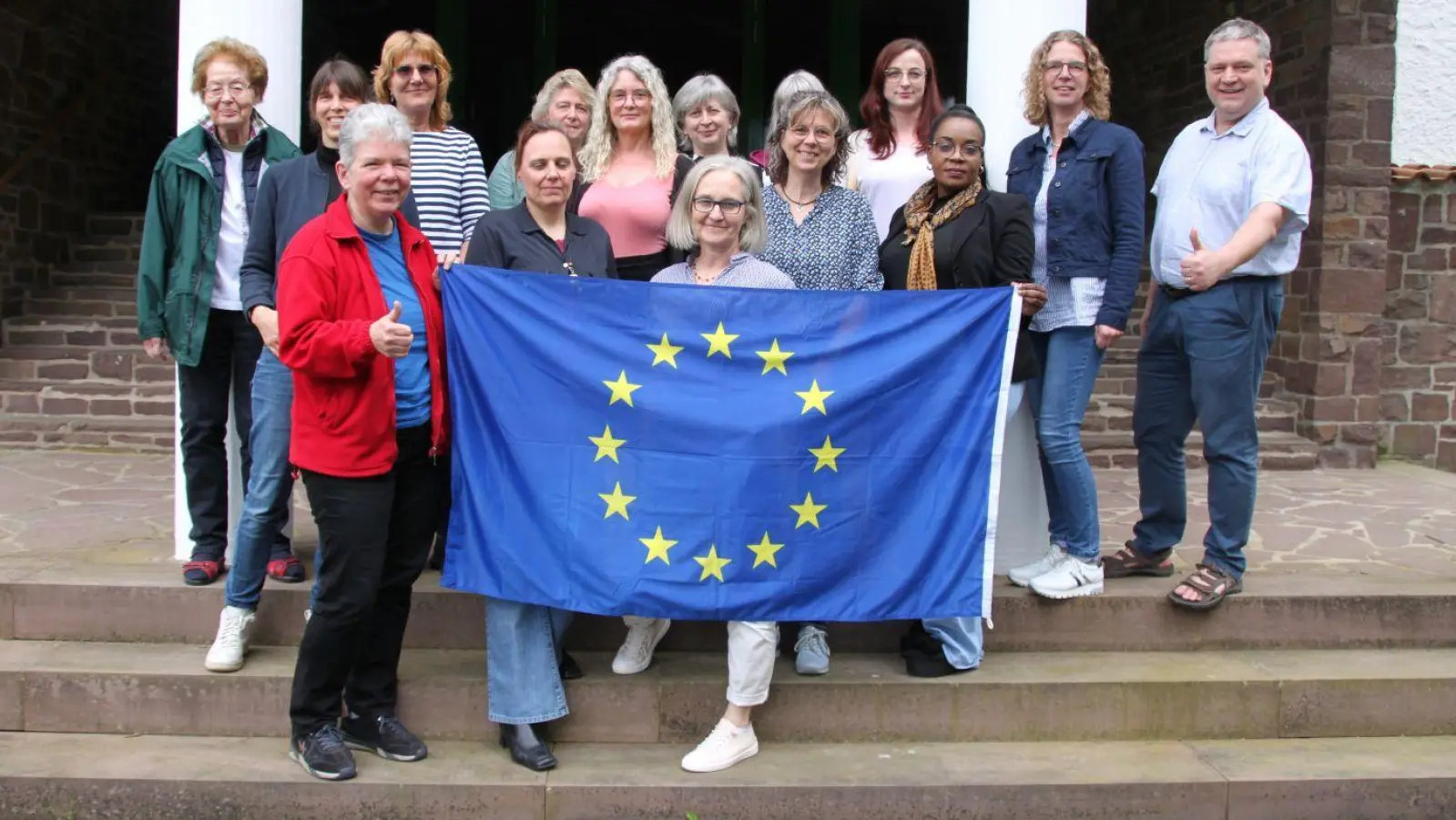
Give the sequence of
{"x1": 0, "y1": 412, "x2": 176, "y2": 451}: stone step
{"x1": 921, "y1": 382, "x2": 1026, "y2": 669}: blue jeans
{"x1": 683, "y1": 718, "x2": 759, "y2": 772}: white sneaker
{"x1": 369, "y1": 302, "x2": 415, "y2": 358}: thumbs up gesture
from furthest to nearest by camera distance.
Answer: {"x1": 0, "y1": 412, "x2": 176, "y2": 451}: stone step < {"x1": 921, "y1": 382, "x2": 1026, "y2": 669}: blue jeans < {"x1": 683, "y1": 718, "x2": 759, "y2": 772}: white sneaker < {"x1": 369, "y1": 302, "x2": 415, "y2": 358}: thumbs up gesture

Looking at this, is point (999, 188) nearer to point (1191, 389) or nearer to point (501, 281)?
point (1191, 389)

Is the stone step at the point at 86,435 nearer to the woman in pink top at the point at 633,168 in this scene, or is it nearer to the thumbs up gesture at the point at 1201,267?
the woman in pink top at the point at 633,168

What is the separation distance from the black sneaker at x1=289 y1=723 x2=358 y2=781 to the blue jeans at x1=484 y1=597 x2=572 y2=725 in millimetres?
428

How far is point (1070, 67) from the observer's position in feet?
13.6

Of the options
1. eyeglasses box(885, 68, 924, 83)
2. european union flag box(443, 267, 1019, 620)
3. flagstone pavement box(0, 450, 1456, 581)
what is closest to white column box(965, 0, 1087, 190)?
eyeglasses box(885, 68, 924, 83)

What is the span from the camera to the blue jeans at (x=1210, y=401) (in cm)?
420

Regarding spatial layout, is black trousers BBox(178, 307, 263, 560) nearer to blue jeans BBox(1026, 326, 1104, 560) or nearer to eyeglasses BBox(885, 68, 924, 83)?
eyeglasses BBox(885, 68, 924, 83)

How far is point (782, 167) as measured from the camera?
4.21 m

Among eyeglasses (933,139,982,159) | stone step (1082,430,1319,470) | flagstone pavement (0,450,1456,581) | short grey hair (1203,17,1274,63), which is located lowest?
flagstone pavement (0,450,1456,581)

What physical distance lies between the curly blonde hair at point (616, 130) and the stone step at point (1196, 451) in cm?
427

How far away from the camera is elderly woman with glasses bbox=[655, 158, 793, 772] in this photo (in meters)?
3.72

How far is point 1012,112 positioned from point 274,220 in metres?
2.69

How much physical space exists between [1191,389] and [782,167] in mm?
1619

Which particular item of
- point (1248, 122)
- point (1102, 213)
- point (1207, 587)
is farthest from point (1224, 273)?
point (1207, 587)
